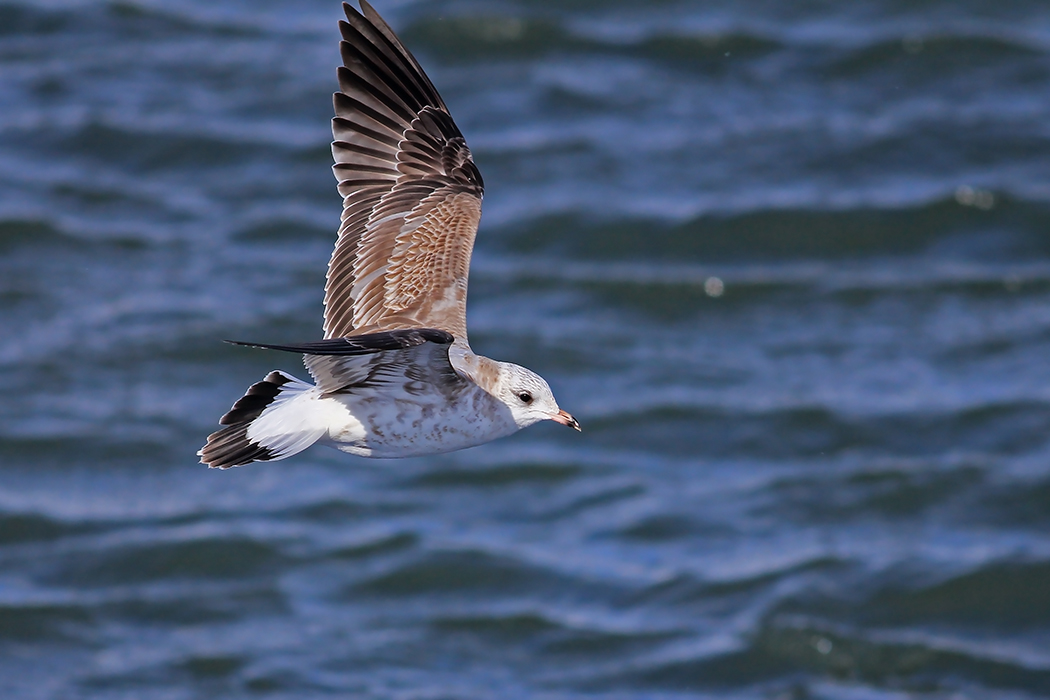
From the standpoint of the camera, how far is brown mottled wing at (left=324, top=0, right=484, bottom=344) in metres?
7.43

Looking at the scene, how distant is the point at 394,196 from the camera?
788 centimetres

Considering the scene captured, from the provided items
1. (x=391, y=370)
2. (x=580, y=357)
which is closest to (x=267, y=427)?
(x=391, y=370)

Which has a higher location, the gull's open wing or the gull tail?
the gull's open wing

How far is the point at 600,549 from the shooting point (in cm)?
1424

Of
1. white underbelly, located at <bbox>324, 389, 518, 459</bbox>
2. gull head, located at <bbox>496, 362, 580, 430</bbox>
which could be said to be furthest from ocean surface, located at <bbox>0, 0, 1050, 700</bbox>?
white underbelly, located at <bbox>324, 389, 518, 459</bbox>

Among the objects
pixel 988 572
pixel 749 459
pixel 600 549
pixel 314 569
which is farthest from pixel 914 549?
pixel 314 569

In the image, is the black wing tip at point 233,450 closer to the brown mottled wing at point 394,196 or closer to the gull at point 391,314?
the gull at point 391,314

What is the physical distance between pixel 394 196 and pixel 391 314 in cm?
79

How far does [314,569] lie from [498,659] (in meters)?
2.03

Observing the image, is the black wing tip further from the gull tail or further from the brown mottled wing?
the brown mottled wing

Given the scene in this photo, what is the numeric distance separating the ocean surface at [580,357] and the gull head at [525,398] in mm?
6236

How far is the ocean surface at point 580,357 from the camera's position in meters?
13.4

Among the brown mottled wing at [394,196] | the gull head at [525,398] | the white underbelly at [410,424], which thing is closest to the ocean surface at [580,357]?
the brown mottled wing at [394,196]

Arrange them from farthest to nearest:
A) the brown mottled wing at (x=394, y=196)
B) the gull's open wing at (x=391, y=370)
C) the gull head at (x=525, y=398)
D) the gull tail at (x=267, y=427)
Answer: the brown mottled wing at (x=394, y=196), the gull head at (x=525, y=398), the gull tail at (x=267, y=427), the gull's open wing at (x=391, y=370)
